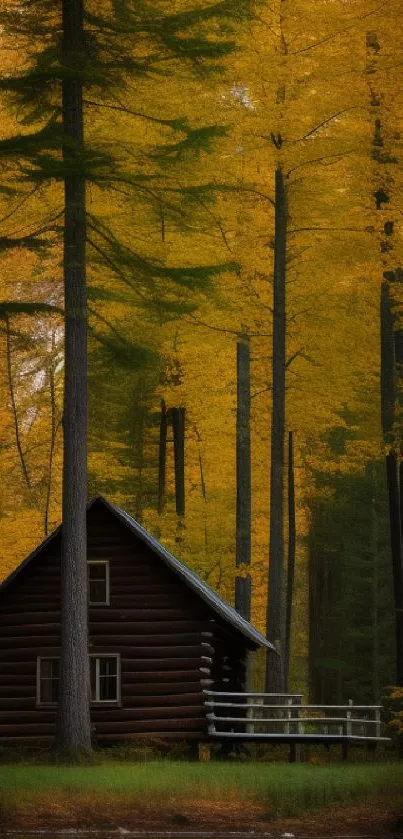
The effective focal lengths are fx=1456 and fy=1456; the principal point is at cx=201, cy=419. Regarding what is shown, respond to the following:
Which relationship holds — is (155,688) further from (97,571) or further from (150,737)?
(97,571)

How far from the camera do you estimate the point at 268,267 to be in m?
32.9

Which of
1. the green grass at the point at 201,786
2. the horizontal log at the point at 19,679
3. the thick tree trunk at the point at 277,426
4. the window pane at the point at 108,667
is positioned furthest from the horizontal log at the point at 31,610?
the green grass at the point at 201,786

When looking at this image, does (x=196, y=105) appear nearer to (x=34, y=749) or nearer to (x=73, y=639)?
(x=73, y=639)

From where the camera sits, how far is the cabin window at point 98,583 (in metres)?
29.5

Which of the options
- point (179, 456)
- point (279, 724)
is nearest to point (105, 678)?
point (279, 724)

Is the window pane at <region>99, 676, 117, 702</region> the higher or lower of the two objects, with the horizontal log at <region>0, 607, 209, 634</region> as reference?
lower

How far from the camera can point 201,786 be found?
70.1 feet

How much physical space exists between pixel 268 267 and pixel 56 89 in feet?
28.6

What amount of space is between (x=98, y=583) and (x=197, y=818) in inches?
388

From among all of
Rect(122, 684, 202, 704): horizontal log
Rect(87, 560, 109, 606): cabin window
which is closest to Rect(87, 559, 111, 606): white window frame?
Rect(87, 560, 109, 606): cabin window

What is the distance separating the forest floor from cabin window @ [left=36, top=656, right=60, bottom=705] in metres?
7.07

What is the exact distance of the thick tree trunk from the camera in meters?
31.0

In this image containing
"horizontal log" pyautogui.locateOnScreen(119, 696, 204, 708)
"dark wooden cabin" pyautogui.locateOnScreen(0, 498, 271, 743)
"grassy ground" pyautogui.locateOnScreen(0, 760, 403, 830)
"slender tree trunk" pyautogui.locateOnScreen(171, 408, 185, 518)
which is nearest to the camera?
"grassy ground" pyautogui.locateOnScreen(0, 760, 403, 830)

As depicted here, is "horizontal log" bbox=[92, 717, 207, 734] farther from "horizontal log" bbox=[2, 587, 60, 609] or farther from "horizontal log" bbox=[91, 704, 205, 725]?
"horizontal log" bbox=[2, 587, 60, 609]
